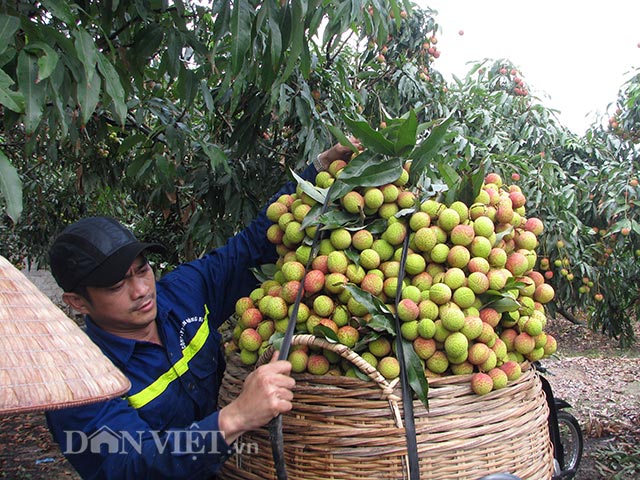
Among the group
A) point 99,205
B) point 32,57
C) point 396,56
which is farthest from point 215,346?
point 99,205

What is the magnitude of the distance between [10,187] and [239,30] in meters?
0.71

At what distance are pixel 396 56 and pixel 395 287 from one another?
3173 mm

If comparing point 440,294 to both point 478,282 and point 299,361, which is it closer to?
point 478,282

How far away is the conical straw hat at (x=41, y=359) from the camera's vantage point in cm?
75

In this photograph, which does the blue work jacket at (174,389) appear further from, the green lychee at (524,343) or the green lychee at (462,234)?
the green lychee at (524,343)

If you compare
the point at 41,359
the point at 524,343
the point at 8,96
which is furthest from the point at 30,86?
the point at 524,343

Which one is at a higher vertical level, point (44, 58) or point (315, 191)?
point (44, 58)

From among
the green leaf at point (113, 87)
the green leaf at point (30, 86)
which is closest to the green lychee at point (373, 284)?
the green leaf at point (113, 87)

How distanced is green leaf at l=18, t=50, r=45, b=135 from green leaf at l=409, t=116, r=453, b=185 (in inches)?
37.7

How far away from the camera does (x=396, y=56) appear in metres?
4.14

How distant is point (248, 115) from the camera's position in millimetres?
2439

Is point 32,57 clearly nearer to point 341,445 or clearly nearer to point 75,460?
point 75,460

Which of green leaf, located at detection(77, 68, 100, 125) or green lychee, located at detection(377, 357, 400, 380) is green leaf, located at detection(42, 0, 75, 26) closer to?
green leaf, located at detection(77, 68, 100, 125)

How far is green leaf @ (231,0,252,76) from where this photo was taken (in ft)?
4.62
